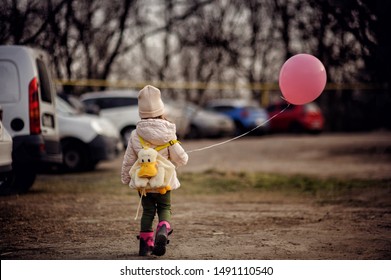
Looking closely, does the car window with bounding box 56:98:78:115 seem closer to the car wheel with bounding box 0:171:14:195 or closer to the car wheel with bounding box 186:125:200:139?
the car wheel with bounding box 0:171:14:195

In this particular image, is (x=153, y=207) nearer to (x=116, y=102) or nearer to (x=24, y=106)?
(x=24, y=106)

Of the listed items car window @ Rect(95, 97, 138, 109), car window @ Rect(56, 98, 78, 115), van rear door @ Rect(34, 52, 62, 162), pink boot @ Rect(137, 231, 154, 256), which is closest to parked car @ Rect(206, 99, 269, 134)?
car window @ Rect(95, 97, 138, 109)

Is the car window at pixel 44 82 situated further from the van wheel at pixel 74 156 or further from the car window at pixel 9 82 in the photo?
the van wheel at pixel 74 156

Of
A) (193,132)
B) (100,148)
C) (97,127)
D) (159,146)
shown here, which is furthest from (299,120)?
(159,146)

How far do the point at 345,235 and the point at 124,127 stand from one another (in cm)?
1149

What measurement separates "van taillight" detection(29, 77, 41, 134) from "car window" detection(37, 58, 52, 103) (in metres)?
0.32

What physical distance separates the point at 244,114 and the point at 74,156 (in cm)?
1388

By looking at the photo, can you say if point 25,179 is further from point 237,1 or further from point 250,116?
point 237,1

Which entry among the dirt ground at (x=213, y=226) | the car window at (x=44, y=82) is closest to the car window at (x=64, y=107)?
the dirt ground at (x=213, y=226)

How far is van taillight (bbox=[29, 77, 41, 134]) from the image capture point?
8.78m

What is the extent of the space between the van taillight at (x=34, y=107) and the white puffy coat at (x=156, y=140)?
3476 mm

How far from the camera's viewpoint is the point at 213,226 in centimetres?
704
